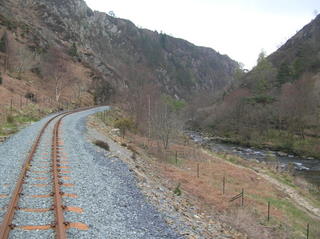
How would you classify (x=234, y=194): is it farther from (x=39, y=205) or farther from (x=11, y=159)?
(x=39, y=205)

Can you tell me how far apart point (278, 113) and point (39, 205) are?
6922 centimetres

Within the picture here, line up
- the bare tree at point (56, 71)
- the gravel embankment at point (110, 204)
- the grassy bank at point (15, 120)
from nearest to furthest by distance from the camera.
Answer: the gravel embankment at point (110, 204) < the grassy bank at point (15, 120) < the bare tree at point (56, 71)

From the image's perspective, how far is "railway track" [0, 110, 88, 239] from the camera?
622 cm

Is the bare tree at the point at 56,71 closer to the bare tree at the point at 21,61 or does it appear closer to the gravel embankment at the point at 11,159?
the bare tree at the point at 21,61

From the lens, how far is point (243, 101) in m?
83.9

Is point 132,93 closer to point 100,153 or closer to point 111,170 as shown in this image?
point 100,153

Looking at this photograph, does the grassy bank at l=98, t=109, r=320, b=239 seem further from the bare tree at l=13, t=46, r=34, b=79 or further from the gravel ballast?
the bare tree at l=13, t=46, r=34, b=79

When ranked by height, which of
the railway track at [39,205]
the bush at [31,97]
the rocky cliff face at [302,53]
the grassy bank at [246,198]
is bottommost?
the grassy bank at [246,198]

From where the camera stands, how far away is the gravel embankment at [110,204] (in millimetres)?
6980

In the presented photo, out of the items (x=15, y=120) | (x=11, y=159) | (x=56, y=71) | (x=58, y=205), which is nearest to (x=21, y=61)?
(x=56, y=71)

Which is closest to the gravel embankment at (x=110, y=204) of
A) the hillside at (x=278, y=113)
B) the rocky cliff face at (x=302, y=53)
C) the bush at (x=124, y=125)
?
the bush at (x=124, y=125)

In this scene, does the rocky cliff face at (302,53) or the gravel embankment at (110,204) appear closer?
the gravel embankment at (110,204)

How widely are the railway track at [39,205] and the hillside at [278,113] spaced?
47.0 m

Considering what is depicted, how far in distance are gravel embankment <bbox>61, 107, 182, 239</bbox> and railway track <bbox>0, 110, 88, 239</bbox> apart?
26 centimetres
